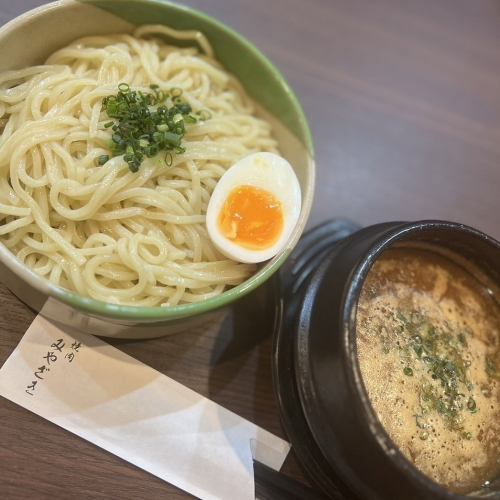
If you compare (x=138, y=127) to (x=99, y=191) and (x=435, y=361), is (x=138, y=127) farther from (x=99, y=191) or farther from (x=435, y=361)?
(x=435, y=361)

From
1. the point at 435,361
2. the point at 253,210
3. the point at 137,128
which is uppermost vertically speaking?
the point at 137,128

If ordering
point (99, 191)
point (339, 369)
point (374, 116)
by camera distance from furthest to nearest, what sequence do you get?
point (374, 116), point (99, 191), point (339, 369)

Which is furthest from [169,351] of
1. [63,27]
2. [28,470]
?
[63,27]

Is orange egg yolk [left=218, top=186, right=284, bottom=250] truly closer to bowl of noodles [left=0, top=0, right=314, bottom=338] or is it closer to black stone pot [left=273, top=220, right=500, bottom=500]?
bowl of noodles [left=0, top=0, right=314, bottom=338]

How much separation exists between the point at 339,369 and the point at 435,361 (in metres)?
0.50

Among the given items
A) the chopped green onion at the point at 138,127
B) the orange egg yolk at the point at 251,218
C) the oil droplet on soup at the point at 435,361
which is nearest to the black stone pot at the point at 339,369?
the oil droplet on soup at the point at 435,361

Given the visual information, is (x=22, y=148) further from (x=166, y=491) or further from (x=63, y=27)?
(x=166, y=491)

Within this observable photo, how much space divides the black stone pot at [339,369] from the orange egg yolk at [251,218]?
21 cm

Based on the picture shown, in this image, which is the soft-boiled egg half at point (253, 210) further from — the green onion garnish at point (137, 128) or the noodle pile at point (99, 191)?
the green onion garnish at point (137, 128)

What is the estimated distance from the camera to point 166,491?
1.54m

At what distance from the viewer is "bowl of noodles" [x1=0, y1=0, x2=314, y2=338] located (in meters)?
1.57

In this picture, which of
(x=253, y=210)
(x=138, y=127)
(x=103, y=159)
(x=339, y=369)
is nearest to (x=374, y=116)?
(x=253, y=210)

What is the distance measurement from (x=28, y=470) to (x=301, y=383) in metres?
0.84

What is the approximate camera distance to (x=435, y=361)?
1660 mm
